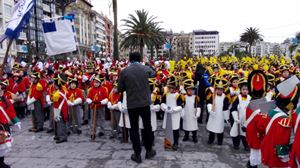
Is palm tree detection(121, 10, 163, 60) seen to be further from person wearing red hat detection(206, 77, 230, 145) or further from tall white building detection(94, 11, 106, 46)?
tall white building detection(94, 11, 106, 46)

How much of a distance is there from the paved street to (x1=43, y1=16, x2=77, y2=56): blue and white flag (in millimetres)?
3316

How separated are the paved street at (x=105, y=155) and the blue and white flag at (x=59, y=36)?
3.32 meters

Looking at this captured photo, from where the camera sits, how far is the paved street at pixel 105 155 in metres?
5.78

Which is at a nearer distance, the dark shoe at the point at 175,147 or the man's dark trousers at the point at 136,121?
the man's dark trousers at the point at 136,121

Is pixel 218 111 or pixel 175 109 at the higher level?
pixel 175 109

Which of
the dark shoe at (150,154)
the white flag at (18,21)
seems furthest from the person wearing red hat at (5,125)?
the dark shoe at (150,154)

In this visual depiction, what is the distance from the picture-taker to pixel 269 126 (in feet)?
12.0

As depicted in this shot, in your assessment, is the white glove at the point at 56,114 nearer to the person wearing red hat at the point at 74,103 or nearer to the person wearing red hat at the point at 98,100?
the person wearing red hat at the point at 74,103

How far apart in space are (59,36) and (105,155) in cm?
522

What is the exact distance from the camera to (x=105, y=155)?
249 inches

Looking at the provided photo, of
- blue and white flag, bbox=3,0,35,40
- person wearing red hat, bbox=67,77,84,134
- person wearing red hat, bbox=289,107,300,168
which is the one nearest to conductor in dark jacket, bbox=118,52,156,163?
blue and white flag, bbox=3,0,35,40

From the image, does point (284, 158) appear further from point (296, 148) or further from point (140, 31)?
point (140, 31)

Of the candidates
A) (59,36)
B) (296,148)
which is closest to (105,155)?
(296,148)

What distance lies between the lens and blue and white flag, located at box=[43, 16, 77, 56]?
9.89 meters
